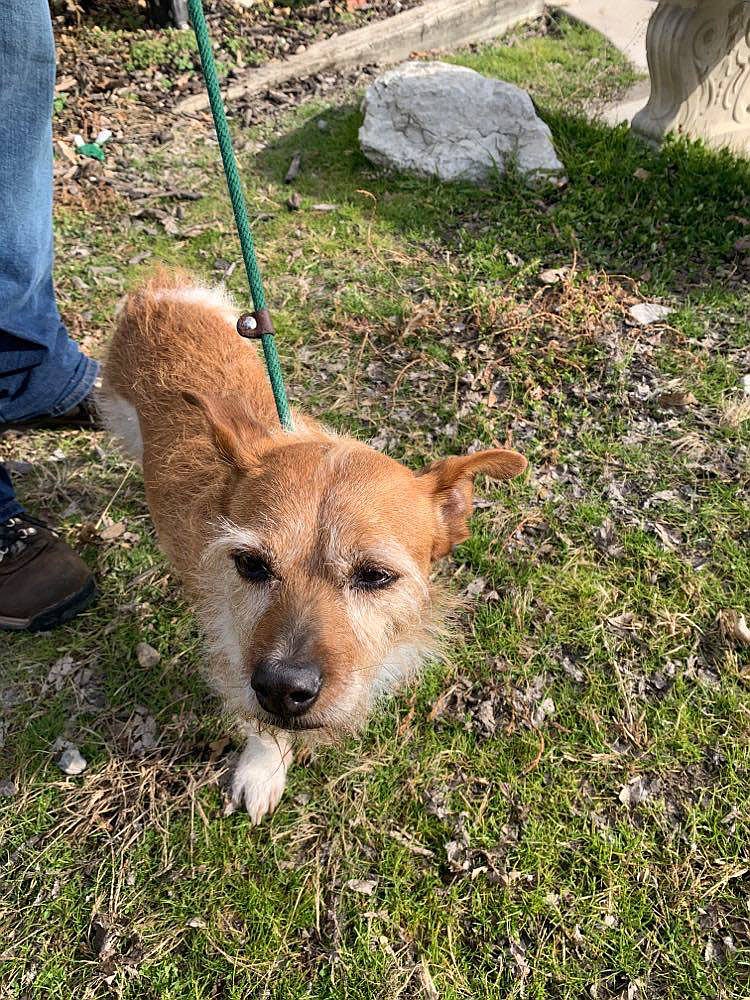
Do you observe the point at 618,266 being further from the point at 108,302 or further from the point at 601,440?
the point at 108,302

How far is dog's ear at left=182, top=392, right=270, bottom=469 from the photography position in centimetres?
252

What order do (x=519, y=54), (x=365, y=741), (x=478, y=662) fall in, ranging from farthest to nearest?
(x=519, y=54), (x=478, y=662), (x=365, y=741)

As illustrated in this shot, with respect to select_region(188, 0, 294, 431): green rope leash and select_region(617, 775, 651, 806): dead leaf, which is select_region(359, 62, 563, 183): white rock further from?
select_region(617, 775, 651, 806): dead leaf

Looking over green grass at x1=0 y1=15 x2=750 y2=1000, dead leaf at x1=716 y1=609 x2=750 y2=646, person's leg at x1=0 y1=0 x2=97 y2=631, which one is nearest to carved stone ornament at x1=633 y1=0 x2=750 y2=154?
green grass at x1=0 y1=15 x2=750 y2=1000

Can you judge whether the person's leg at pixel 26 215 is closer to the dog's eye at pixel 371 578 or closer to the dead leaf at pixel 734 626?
the dog's eye at pixel 371 578

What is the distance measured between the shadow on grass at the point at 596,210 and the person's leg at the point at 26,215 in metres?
3.25

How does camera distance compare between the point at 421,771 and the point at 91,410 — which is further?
the point at 91,410

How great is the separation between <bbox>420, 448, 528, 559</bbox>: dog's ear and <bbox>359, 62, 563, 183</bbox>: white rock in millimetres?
4349

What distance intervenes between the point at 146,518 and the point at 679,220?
4.70m

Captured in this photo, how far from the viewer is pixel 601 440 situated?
13.9 ft

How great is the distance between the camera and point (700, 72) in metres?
5.82

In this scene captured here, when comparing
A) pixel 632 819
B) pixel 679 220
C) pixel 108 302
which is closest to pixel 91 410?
pixel 108 302

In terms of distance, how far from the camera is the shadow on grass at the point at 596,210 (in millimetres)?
5242

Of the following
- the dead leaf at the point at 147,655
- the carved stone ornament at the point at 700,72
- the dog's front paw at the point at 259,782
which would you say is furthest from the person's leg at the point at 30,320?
the carved stone ornament at the point at 700,72
